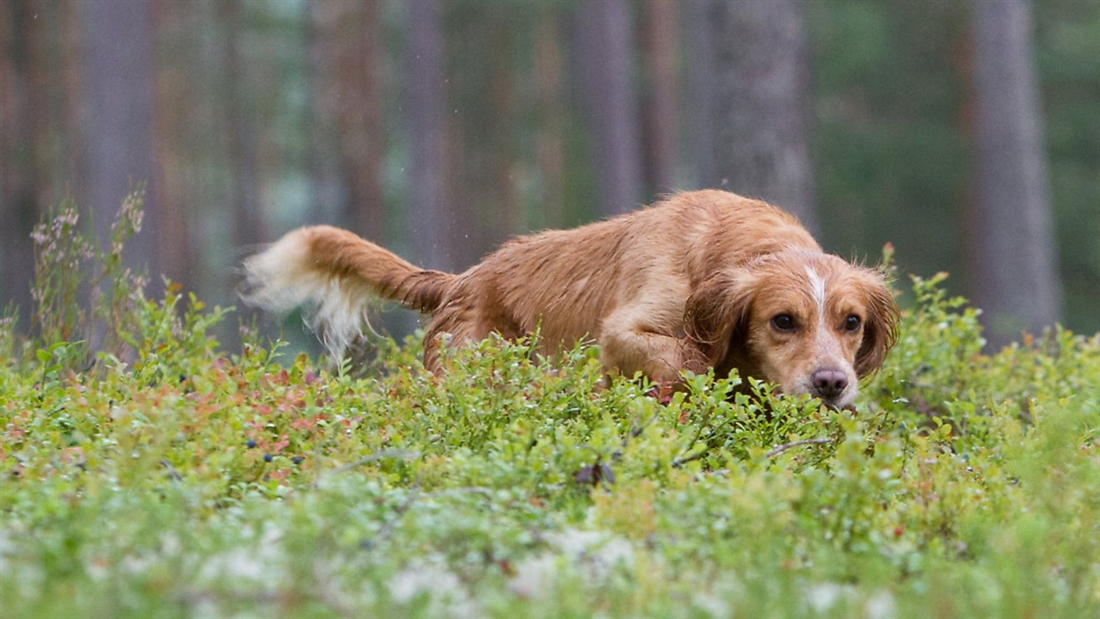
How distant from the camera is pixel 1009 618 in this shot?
122 inches

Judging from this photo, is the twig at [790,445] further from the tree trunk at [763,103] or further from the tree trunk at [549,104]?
the tree trunk at [549,104]

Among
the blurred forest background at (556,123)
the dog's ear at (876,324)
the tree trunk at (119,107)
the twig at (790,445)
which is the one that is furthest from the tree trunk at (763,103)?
the tree trunk at (119,107)

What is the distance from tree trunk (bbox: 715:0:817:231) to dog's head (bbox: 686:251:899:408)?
4057 mm

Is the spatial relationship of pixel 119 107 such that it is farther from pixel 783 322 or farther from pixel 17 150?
pixel 783 322

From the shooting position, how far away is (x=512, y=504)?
156 inches

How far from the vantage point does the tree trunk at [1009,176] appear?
55.8ft

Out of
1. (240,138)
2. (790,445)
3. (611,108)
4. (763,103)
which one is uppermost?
(763,103)

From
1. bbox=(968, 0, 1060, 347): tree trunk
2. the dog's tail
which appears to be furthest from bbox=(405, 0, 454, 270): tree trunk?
the dog's tail

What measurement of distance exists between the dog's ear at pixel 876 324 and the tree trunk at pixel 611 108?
1674 centimetres

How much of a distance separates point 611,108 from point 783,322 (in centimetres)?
1814

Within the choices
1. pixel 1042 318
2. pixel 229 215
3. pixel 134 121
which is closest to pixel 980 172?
pixel 1042 318

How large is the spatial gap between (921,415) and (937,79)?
2243 centimetres

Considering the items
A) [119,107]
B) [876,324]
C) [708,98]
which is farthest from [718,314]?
[119,107]

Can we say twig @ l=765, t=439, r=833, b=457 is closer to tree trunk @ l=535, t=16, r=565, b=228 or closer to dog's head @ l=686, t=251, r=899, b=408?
dog's head @ l=686, t=251, r=899, b=408
